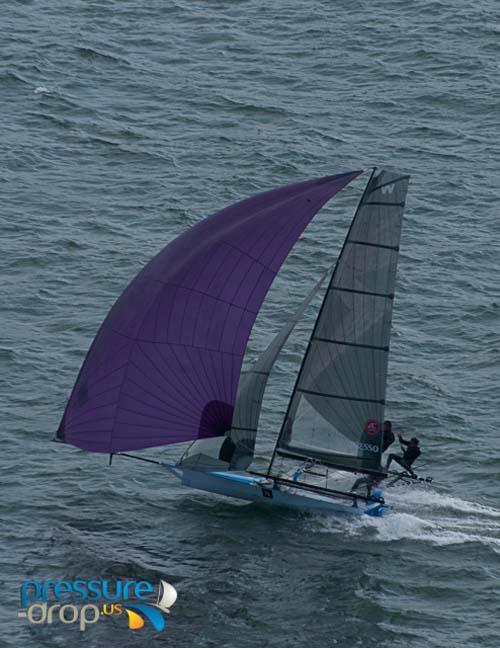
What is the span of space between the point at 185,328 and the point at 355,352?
14.7 ft

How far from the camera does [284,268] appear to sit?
5109 cm

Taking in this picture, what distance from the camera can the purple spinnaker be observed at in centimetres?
3350

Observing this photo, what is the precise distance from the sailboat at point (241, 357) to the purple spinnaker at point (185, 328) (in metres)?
0.02

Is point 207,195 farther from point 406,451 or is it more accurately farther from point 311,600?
point 311,600

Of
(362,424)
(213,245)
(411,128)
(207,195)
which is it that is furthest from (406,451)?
(411,128)

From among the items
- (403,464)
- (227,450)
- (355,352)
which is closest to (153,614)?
(227,450)

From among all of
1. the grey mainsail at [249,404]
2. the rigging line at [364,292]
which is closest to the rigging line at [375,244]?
the rigging line at [364,292]

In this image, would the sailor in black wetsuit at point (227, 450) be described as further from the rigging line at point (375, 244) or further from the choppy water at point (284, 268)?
the rigging line at point (375, 244)

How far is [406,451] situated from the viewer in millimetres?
37438

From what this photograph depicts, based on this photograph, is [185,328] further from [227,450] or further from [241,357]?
[227,450]

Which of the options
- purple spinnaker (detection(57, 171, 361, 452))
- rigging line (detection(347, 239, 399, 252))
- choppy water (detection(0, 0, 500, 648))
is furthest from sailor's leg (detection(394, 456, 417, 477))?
rigging line (detection(347, 239, 399, 252))

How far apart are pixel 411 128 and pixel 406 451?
88.3 feet

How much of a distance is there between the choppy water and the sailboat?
170 centimetres

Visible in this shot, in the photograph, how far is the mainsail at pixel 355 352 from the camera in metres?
34.9
